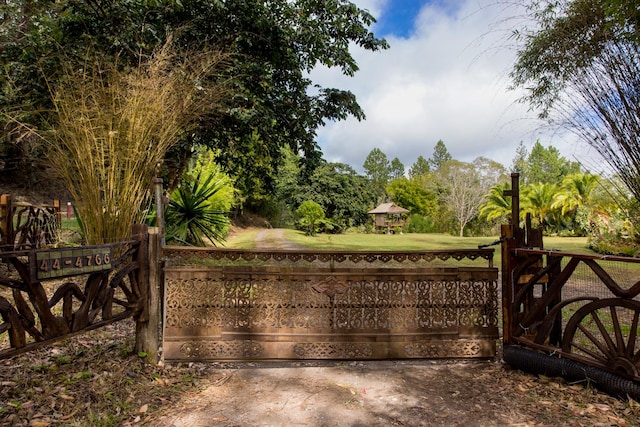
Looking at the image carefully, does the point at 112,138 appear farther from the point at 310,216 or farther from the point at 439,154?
the point at 439,154

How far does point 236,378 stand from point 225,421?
55 centimetres

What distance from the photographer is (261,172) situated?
8.47 meters

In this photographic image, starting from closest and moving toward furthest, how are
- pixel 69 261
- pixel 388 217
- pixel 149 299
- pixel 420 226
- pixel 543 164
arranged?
1. pixel 69 261
2. pixel 149 299
3. pixel 420 226
4. pixel 388 217
5. pixel 543 164

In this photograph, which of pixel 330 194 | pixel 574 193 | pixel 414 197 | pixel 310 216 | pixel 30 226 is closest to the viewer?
pixel 30 226

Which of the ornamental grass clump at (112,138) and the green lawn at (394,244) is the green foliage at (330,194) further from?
the ornamental grass clump at (112,138)

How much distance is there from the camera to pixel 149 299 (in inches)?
108

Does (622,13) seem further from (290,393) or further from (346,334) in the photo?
(290,393)

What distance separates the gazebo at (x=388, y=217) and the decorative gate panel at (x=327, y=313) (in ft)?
78.1

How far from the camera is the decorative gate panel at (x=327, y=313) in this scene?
2709 millimetres

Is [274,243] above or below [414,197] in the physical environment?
below

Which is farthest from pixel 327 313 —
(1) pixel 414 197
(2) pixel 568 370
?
(1) pixel 414 197

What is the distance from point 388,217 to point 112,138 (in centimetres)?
2482

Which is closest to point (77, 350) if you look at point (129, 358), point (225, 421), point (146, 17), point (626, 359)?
point (129, 358)

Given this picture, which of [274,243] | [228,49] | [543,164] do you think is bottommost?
[274,243]
